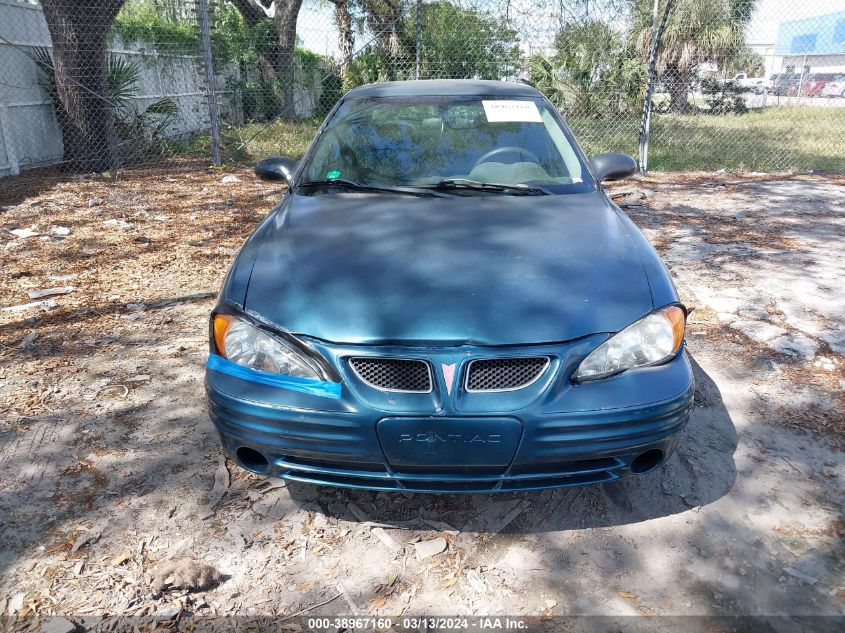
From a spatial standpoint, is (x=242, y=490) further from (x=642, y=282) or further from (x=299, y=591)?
(x=642, y=282)

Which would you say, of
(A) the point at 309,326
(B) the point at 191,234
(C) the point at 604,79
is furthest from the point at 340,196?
(C) the point at 604,79

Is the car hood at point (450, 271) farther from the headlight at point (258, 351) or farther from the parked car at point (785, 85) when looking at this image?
the parked car at point (785, 85)

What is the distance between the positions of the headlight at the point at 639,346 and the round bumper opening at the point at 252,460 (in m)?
1.09

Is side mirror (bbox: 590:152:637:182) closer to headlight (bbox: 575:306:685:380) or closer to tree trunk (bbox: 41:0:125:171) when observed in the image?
headlight (bbox: 575:306:685:380)

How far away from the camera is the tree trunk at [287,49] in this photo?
12.7 metres

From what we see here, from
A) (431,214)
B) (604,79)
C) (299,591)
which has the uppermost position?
(604,79)

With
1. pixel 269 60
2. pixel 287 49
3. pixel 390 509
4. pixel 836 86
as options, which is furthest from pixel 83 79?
pixel 836 86

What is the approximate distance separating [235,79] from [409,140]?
1284 centimetres

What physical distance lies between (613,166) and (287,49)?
1227 centimetres

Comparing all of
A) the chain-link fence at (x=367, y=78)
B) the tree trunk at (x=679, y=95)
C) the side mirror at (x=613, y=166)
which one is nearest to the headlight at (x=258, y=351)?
the side mirror at (x=613, y=166)

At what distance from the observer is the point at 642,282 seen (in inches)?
Answer: 90.7

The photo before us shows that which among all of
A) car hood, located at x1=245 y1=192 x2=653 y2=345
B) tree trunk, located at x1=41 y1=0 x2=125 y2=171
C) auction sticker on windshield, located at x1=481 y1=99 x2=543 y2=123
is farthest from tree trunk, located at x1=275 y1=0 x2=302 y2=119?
car hood, located at x1=245 y1=192 x2=653 y2=345

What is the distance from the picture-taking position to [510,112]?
3.58 m

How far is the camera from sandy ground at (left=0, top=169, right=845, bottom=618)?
2039 mm
